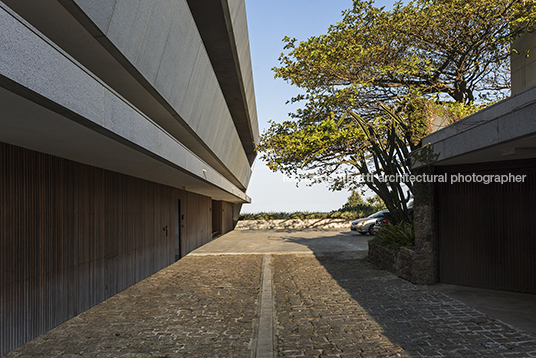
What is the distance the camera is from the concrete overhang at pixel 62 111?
2883mm

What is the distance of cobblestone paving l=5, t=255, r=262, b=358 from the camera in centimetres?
485

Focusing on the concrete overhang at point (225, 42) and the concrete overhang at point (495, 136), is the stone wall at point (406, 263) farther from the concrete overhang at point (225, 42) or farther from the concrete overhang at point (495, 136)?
the concrete overhang at point (225, 42)

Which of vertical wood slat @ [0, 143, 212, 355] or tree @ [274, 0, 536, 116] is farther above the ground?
tree @ [274, 0, 536, 116]

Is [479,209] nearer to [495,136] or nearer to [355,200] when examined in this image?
[495,136]

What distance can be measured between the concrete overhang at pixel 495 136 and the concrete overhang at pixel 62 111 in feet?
18.5

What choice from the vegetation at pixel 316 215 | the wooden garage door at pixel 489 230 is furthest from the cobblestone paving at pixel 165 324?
the vegetation at pixel 316 215

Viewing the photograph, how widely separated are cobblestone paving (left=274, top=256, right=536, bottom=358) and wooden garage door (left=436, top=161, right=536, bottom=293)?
1127 mm

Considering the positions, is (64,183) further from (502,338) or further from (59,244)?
(502,338)

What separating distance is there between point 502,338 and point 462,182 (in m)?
4.27

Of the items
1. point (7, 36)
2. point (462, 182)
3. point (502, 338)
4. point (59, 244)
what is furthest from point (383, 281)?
point (7, 36)

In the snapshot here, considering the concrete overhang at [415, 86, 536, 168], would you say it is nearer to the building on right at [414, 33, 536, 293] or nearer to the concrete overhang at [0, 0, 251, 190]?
the building on right at [414, 33, 536, 293]

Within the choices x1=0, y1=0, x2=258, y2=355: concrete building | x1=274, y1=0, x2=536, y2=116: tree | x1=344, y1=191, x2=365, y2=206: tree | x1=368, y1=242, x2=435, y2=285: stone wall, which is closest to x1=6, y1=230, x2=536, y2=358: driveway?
x1=368, y1=242, x2=435, y2=285: stone wall

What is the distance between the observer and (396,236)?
10602mm

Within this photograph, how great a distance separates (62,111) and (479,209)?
8.44 metres
